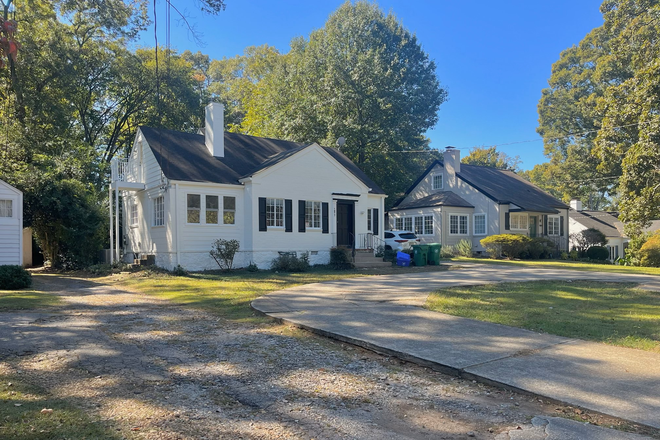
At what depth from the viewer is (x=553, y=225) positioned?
3216 centimetres

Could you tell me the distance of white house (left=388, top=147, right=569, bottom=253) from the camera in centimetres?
2997

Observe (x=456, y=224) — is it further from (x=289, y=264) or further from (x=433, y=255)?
(x=289, y=264)

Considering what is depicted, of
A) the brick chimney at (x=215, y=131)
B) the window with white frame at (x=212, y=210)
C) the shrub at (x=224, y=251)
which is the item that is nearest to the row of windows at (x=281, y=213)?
the shrub at (x=224, y=251)

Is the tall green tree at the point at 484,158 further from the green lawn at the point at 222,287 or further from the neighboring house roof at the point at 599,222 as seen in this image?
the green lawn at the point at 222,287

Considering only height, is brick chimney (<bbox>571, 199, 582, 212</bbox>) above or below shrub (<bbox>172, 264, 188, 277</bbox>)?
above

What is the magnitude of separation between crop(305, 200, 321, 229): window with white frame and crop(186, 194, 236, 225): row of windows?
10.9 feet

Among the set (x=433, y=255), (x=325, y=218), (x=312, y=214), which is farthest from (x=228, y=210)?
(x=433, y=255)

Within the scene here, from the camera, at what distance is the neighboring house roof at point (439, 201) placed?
30484mm

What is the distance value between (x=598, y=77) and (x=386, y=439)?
43319 millimetres

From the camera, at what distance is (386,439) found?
352 centimetres

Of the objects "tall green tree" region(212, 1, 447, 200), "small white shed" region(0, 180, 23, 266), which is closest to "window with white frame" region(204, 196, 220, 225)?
"small white shed" region(0, 180, 23, 266)

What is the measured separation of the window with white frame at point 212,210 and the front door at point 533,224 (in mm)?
21987

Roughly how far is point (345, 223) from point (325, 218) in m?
1.40

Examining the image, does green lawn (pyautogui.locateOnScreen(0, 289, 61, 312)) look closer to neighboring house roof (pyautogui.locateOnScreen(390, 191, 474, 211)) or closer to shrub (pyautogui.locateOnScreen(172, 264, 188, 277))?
shrub (pyautogui.locateOnScreen(172, 264, 188, 277))
